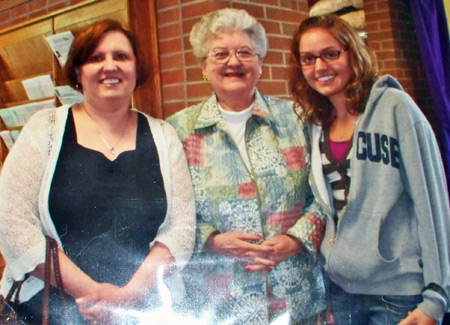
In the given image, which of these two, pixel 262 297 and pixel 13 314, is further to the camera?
pixel 262 297

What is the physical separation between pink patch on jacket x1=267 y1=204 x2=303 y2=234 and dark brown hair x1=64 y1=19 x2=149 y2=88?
375mm

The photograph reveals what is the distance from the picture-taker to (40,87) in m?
0.77

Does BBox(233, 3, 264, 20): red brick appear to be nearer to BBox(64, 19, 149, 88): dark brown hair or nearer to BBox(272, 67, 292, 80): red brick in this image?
BBox(272, 67, 292, 80): red brick

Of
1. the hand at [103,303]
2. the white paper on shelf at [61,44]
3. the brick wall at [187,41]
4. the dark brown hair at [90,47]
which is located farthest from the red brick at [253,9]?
the hand at [103,303]

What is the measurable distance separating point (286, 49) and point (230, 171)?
279 millimetres

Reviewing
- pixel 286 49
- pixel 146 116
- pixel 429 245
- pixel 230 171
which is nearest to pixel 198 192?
pixel 230 171

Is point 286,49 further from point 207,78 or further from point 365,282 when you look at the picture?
point 365,282

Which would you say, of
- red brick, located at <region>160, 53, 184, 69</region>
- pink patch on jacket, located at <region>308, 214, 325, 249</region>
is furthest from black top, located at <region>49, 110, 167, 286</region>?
pink patch on jacket, located at <region>308, 214, 325, 249</region>

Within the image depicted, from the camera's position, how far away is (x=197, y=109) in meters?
0.83

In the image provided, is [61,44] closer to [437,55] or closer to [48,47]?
[48,47]

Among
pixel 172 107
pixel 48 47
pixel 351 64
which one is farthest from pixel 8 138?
pixel 351 64

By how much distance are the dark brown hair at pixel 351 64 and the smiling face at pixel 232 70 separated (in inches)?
3.5

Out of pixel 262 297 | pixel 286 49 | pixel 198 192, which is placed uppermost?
pixel 286 49

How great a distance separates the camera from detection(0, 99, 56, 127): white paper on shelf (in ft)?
2.47
